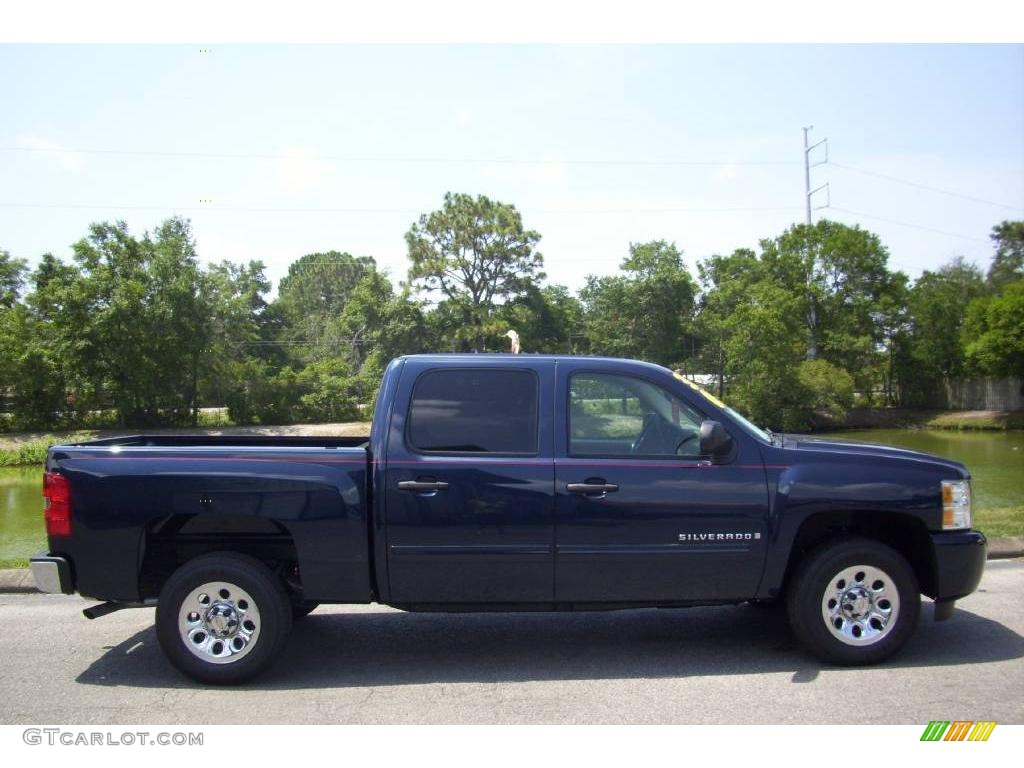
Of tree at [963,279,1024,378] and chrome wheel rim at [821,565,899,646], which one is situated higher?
tree at [963,279,1024,378]

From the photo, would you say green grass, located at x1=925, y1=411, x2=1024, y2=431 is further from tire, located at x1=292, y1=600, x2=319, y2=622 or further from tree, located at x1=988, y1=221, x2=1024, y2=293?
tire, located at x1=292, y1=600, x2=319, y2=622

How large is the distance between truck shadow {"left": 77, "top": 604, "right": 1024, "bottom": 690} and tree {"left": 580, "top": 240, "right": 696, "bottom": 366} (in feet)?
160

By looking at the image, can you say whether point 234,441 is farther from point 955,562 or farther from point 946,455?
point 946,455

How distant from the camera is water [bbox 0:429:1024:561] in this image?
1517 centimetres

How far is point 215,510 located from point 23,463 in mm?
33898

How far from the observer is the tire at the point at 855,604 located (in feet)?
17.7

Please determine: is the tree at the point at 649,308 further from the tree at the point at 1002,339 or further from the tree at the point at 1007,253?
the tree at the point at 1007,253

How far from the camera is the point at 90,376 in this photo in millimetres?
38969

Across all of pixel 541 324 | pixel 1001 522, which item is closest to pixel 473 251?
pixel 541 324

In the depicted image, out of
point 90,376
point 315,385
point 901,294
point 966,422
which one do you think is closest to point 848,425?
point 966,422

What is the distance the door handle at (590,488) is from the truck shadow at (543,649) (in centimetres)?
112

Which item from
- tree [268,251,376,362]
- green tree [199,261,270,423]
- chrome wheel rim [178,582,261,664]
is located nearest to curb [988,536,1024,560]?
chrome wheel rim [178,582,261,664]

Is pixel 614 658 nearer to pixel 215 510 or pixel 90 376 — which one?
pixel 215 510
